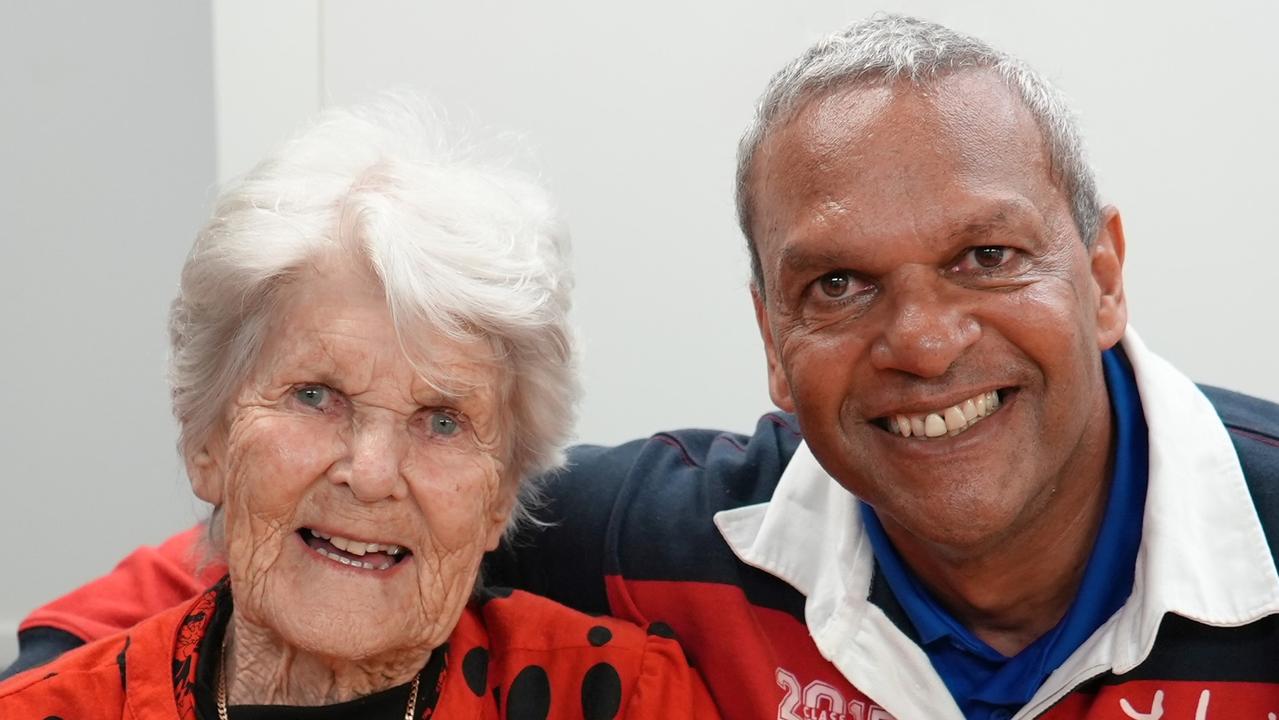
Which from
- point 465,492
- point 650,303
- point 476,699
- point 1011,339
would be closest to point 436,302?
point 465,492

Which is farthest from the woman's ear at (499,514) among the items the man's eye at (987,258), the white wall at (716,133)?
the white wall at (716,133)

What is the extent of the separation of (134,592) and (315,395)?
616mm

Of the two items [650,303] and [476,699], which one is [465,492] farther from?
[650,303]

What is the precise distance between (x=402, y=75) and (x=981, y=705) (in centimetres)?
169

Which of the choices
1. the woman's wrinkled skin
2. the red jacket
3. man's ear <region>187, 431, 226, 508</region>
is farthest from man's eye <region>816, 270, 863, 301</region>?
man's ear <region>187, 431, 226, 508</region>

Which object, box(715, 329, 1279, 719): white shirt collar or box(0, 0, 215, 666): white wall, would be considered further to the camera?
box(0, 0, 215, 666): white wall

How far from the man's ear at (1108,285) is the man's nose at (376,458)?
911 mm

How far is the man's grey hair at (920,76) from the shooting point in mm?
1662

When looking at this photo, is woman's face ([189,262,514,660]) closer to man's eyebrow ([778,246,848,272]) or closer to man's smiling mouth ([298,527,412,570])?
man's smiling mouth ([298,527,412,570])

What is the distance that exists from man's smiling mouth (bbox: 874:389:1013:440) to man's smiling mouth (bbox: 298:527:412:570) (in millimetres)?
653

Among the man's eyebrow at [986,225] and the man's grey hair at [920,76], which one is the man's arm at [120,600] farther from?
the man's eyebrow at [986,225]

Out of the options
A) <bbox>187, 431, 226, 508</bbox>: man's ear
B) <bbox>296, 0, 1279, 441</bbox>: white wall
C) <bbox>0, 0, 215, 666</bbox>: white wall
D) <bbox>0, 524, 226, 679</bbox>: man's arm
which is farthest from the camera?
<bbox>0, 0, 215, 666</bbox>: white wall

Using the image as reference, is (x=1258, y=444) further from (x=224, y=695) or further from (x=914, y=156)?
(x=224, y=695)

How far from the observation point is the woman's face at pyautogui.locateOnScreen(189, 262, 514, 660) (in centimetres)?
166
